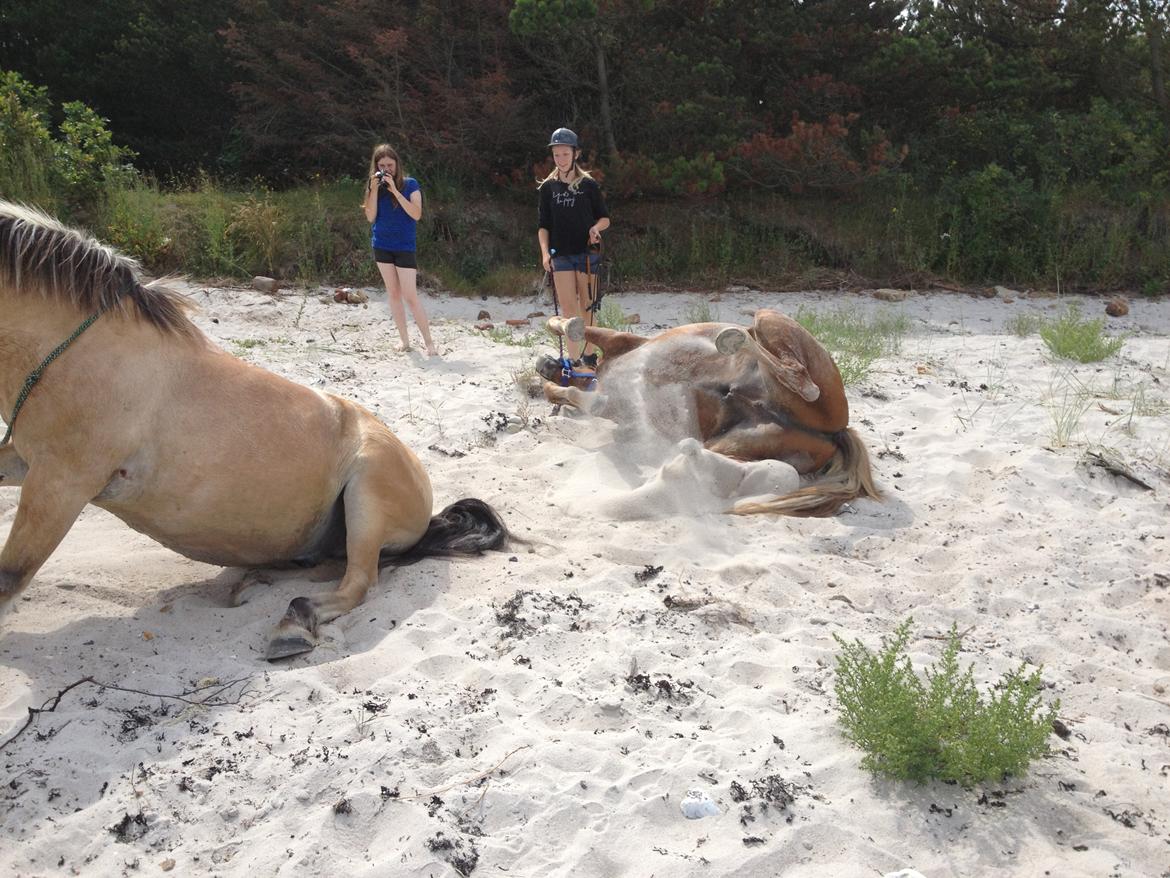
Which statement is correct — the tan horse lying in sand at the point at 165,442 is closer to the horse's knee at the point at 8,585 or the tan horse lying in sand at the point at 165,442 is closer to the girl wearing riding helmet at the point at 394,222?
the horse's knee at the point at 8,585

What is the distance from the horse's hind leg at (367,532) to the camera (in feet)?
11.8

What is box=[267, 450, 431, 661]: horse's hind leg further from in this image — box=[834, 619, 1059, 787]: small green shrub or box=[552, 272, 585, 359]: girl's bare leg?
box=[552, 272, 585, 359]: girl's bare leg

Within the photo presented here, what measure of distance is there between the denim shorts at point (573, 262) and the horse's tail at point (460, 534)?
3.81 m

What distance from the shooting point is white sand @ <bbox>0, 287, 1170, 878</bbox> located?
259cm

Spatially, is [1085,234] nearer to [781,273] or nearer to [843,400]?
[781,273]

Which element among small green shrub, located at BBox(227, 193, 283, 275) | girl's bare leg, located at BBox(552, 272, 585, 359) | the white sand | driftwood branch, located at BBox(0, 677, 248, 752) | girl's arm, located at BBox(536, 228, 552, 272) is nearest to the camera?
the white sand

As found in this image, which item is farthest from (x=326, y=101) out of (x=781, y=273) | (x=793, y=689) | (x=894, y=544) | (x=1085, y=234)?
(x=793, y=689)

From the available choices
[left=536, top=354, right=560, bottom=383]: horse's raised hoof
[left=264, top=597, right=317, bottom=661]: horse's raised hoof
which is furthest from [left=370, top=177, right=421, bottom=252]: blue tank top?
[left=264, top=597, right=317, bottom=661]: horse's raised hoof

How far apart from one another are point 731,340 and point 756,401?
410 millimetres

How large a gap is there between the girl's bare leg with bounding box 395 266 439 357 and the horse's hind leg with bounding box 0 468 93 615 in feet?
16.5

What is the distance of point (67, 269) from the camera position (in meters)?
3.48

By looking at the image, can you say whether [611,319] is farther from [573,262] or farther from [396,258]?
[396,258]

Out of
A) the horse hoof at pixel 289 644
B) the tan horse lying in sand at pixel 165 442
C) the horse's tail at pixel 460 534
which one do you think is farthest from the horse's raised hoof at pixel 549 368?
the horse hoof at pixel 289 644

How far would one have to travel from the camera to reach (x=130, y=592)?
4051mm
